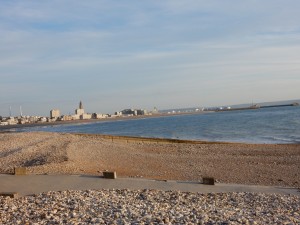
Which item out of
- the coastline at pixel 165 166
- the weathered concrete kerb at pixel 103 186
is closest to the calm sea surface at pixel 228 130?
the coastline at pixel 165 166

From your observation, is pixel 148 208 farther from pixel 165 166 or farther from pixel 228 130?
pixel 228 130

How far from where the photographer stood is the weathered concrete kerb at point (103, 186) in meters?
10.4

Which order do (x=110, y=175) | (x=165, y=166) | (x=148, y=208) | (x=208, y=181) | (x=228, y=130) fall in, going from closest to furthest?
(x=148, y=208), (x=208, y=181), (x=110, y=175), (x=165, y=166), (x=228, y=130)

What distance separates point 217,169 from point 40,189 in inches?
346

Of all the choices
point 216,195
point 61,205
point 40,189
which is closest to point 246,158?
point 216,195

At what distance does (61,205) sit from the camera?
822 centimetres

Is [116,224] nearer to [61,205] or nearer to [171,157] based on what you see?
[61,205]

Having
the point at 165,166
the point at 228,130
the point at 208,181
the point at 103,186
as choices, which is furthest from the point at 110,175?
the point at 228,130

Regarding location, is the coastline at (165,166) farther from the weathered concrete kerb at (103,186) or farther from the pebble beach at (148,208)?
the pebble beach at (148,208)

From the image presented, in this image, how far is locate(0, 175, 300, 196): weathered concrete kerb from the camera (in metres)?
10.4

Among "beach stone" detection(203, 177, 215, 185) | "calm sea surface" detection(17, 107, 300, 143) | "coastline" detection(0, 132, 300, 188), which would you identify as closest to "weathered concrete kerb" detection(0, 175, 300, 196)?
"beach stone" detection(203, 177, 215, 185)

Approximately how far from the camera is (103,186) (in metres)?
10.7

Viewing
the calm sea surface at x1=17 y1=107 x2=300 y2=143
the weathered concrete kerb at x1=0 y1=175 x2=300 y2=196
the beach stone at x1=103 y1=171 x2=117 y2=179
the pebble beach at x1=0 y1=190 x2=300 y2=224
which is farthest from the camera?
the calm sea surface at x1=17 y1=107 x2=300 y2=143

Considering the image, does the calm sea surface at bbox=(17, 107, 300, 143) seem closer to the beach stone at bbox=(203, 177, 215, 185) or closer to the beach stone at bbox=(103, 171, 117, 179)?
the beach stone at bbox=(203, 177, 215, 185)
